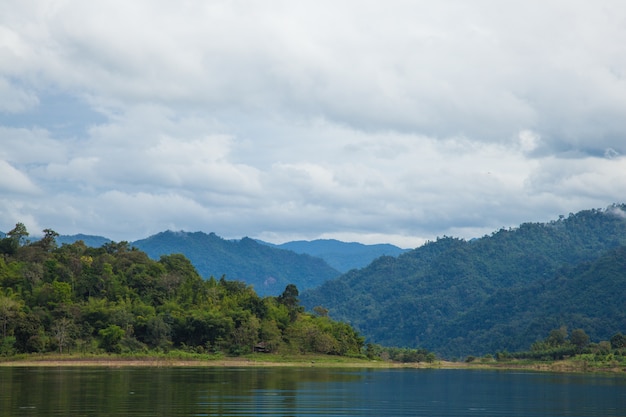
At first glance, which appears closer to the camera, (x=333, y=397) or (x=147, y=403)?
(x=147, y=403)

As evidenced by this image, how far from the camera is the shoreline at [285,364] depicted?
303 ft

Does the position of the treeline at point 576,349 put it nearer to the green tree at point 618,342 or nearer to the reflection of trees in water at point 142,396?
the green tree at point 618,342

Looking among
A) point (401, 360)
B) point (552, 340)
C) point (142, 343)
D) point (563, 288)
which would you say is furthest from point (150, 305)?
point (563, 288)

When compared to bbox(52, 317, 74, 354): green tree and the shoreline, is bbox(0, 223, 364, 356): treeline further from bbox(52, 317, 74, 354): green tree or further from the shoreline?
the shoreline

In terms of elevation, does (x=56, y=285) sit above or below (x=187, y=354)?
above

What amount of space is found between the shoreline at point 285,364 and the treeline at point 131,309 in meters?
4.18

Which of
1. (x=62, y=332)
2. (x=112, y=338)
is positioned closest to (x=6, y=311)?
(x=62, y=332)

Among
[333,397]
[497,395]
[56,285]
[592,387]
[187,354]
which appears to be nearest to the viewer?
[333,397]

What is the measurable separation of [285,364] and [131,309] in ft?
81.8

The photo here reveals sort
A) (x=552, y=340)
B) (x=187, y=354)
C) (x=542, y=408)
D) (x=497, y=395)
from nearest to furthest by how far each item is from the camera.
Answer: (x=542, y=408)
(x=497, y=395)
(x=187, y=354)
(x=552, y=340)

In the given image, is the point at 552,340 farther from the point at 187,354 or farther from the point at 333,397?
the point at 333,397

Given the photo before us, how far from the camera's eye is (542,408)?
4441cm

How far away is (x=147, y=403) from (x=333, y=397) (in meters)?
13.1

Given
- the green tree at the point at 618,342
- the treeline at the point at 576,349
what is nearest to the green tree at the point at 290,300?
the treeline at the point at 576,349
